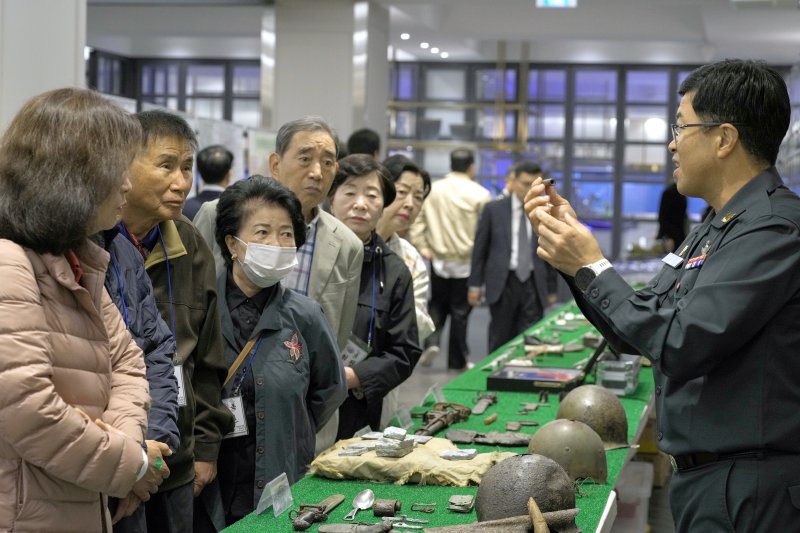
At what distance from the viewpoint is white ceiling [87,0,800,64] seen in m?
11.9

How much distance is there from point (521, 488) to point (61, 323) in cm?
120

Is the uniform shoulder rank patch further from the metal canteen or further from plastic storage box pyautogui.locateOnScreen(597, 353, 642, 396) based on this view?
plastic storage box pyautogui.locateOnScreen(597, 353, 642, 396)

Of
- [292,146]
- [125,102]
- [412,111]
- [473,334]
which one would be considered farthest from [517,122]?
[292,146]

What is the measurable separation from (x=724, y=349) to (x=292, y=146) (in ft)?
7.12

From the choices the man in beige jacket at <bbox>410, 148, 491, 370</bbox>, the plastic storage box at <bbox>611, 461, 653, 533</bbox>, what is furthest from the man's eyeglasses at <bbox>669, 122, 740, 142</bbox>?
the man in beige jacket at <bbox>410, 148, 491, 370</bbox>

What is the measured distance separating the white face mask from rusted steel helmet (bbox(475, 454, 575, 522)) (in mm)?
933

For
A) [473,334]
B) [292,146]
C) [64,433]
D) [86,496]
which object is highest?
[292,146]

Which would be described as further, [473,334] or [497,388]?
[473,334]

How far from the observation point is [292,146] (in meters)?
4.10

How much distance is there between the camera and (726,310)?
2.30 meters

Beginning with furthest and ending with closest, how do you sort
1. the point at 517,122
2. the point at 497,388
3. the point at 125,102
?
A: 1. the point at 517,122
2. the point at 125,102
3. the point at 497,388

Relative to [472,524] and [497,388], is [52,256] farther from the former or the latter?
[497,388]

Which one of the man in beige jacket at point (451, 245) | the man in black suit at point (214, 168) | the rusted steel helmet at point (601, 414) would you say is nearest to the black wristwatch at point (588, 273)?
the rusted steel helmet at point (601, 414)

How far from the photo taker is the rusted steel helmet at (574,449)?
333 cm
